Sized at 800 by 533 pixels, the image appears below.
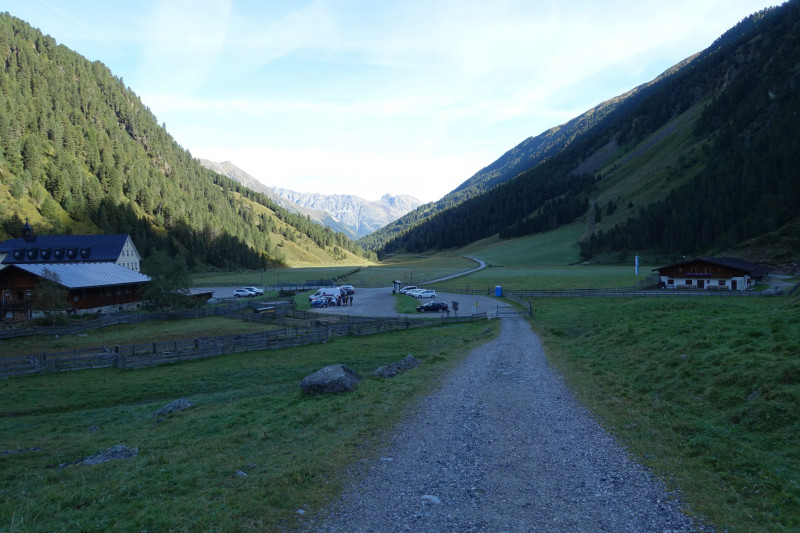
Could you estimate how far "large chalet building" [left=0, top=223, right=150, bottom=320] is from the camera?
5647 centimetres

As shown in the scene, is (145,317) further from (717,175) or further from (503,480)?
(717,175)

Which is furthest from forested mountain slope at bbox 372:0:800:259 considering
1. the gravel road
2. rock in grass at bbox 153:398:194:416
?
rock in grass at bbox 153:398:194:416

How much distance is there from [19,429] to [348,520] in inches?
729

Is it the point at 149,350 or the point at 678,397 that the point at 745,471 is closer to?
the point at 678,397

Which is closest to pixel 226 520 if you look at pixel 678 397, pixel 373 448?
pixel 373 448

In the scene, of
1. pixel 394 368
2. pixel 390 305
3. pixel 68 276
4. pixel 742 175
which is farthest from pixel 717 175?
pixel 68 276

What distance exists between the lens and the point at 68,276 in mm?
58719

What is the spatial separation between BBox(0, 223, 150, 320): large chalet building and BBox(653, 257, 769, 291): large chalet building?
86.7 metres

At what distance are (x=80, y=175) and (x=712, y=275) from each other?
561 ft

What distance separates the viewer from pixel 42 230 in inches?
4304

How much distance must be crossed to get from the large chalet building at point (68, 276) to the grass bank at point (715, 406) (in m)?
64.2

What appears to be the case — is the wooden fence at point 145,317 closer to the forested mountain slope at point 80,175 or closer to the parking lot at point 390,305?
the parking lot at point 390,305

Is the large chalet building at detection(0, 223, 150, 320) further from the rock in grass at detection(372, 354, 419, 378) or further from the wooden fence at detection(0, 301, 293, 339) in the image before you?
the rock in grass at detection(372, 354, 419, 378)

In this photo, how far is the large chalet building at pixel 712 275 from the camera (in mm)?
63844
